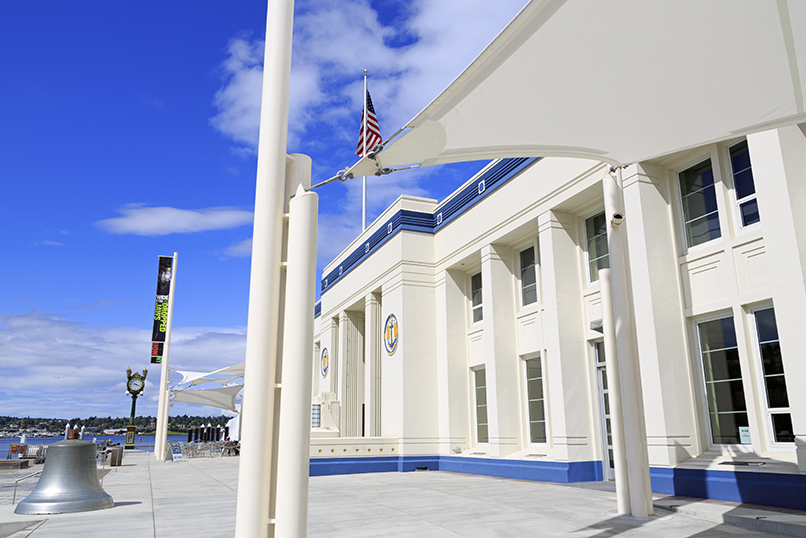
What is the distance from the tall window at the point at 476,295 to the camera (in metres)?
19.1

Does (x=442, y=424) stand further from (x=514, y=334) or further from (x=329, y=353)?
(x=329, y=353)

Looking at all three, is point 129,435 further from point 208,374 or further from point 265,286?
point 265,286

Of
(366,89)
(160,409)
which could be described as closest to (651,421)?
(366,89)

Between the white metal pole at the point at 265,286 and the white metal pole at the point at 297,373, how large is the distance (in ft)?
0.30

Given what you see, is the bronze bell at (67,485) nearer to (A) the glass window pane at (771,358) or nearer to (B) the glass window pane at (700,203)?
(A) the glass window pane at (771,358)

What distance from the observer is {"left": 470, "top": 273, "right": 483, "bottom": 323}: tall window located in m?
19.1

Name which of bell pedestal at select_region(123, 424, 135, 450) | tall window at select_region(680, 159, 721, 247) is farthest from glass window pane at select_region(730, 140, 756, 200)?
bell pedestal at select_region(123, 424, 135, 450)

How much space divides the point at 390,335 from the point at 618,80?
1629 centimetres

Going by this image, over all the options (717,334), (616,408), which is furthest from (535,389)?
(616,408)

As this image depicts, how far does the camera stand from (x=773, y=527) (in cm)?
672

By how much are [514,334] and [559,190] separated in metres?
4.81

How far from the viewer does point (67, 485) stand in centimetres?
908

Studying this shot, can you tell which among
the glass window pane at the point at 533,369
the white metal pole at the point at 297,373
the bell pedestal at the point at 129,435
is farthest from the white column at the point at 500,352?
the bell pedestal at the point at 129,435

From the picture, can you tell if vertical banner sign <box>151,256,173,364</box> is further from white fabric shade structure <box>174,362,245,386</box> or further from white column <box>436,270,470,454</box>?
white column <box>436,270,470,454</box>
